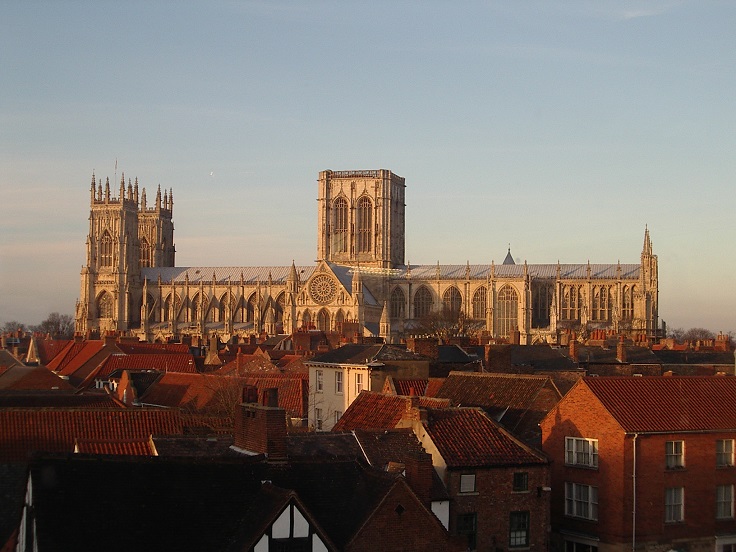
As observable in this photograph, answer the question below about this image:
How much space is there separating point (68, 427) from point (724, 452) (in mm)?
15040

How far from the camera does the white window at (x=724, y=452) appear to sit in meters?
28.1

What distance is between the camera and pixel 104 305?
152750 mm

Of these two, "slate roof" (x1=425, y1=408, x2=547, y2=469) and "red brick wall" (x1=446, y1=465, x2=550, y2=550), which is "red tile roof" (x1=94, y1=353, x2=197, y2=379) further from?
"red brick wall" (x1=446, y1=465, x2=550, y2=550)

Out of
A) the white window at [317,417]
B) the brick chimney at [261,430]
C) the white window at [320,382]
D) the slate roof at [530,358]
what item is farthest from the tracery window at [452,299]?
the brick chimney at [261,430]

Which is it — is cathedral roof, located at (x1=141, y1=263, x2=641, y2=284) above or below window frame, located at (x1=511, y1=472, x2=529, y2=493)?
above

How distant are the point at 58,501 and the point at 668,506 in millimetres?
14528

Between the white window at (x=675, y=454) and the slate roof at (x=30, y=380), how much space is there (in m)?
23.5

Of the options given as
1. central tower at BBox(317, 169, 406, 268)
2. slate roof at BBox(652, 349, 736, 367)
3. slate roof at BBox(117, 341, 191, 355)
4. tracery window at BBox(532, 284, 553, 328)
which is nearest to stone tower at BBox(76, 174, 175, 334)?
central tower at BBox(317, 169, 406, 268)

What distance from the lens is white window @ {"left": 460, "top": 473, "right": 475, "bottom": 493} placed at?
24.4 metres

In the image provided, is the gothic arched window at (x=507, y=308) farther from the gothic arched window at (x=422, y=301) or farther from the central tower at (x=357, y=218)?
the central tower at (x=357, y=218)

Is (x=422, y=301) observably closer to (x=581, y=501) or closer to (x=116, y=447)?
(x=581, y=501)

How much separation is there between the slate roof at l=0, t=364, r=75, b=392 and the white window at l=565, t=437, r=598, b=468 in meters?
21.5

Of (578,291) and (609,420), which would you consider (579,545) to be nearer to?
(609,420)

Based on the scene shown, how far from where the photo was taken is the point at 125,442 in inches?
962
